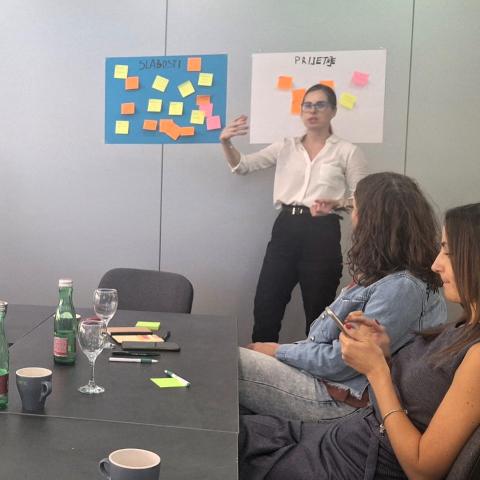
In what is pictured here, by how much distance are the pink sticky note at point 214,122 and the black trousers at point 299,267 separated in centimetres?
70

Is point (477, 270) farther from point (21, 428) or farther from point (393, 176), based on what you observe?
point (21, 428)

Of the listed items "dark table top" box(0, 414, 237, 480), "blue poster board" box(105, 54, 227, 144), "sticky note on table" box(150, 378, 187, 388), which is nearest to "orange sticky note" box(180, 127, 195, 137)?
"blue poster board" box(105, 54, 227, 144)

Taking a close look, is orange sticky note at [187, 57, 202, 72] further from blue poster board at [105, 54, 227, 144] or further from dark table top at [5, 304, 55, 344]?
dark table top at [5, 304, 55, 344]

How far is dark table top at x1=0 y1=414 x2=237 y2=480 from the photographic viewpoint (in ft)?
2.80

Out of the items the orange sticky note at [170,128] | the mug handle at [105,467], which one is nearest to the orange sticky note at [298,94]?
the orange sticky note at [170,128]

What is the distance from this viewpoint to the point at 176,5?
129 inches

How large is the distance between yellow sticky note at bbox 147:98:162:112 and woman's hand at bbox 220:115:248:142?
0.50 m

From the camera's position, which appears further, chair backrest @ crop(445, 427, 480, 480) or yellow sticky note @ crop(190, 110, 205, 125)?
yellow sticky note @ crop(190, 110, 205, 125)

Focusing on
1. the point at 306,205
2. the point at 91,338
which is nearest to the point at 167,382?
the point at 91,338

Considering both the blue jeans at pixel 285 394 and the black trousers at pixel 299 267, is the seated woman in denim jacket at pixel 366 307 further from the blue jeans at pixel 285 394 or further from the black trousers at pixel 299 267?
the black trousers at pixel 299 267

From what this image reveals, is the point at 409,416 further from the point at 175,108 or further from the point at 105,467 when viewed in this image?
the point at 175,108

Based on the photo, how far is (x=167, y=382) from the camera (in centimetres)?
130

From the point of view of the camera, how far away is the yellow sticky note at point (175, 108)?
333cm

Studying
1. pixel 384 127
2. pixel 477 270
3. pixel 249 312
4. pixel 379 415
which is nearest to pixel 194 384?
pixel 379 415
